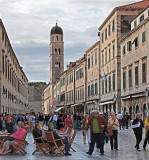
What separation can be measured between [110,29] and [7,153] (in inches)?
1350

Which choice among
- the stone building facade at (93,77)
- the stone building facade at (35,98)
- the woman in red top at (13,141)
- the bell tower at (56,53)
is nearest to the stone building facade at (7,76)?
the stone building facade at (93,77)

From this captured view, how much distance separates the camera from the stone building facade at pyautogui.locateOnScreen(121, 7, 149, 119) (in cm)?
3595

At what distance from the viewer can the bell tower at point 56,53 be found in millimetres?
116000

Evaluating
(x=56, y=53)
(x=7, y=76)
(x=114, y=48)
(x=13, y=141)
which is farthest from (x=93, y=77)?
(x=56, y=53)

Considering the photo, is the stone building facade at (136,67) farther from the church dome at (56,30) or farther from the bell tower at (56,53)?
the church dome at (56,30)

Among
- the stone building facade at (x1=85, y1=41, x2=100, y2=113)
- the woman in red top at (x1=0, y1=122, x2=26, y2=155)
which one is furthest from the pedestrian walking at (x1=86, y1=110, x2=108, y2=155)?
the stone building facade at (x1=85, y1=41, x2=100, y2=113)

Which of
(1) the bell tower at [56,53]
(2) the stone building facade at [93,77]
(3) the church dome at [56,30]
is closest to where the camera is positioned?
(2) the stone building facade at [93,77]

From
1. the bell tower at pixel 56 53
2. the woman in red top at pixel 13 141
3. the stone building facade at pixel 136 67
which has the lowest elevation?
the woman in red top at pixel 13 141

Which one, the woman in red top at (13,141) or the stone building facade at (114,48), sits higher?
the stone building facade at (114,48)

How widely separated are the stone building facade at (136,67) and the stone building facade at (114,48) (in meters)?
1.59

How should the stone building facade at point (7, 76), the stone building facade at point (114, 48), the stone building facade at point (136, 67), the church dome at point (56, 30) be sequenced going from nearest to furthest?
the stone building facade at point (136, 67) → the stone building facade at point (7, 76) → the stone building facade at point (114, 48) → the church dome at point (56, 30)

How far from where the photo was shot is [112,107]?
157ft

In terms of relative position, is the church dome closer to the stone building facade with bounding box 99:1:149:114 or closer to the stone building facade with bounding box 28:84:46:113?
the stone building facade with bounding box 28:84:46:113

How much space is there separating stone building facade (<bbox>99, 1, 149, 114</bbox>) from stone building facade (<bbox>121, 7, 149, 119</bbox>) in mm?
1586
